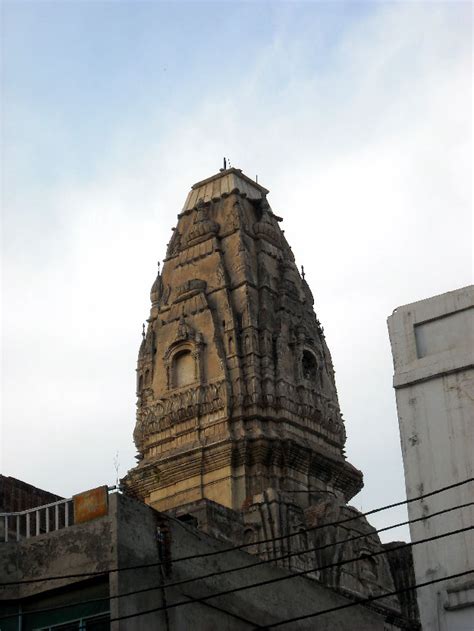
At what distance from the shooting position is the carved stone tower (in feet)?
143

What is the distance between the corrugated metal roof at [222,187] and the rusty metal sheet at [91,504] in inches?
1277

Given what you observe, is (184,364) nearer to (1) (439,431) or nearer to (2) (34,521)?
(2) (34,521)

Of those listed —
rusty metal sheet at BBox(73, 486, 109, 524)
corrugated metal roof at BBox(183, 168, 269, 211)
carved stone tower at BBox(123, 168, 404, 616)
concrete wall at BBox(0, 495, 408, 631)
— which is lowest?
concrete wall at BBox(0, 495, 408, 631)

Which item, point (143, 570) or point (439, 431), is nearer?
point (439, 431)

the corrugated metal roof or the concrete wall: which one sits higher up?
the corrugated metal roof

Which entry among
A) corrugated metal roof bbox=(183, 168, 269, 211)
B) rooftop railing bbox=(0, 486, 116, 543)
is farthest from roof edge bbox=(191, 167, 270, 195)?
rooftop railing bbox=(0, 486, 116, 543)

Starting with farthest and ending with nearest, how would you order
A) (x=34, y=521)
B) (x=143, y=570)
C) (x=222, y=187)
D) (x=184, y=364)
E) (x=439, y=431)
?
(x=222, y=187), (x=184, y=364), (x=34, y=521), (x=143, y=570), (x=439, y=431)

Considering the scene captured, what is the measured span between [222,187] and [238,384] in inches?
383

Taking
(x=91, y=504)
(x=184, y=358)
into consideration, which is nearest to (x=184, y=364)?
(x=184, y=358)

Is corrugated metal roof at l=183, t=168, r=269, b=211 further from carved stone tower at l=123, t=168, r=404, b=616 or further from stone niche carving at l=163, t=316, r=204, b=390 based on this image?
stone niche carving at l=163, t=316, r=204, b=390

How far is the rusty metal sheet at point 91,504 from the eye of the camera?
63.8 feet

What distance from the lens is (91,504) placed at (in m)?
19.7

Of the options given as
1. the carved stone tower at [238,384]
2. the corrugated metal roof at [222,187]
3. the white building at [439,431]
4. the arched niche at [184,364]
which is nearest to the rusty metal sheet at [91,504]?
the white building at [439,431]

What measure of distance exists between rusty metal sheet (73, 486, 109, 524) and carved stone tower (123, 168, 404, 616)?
19.9 metres
